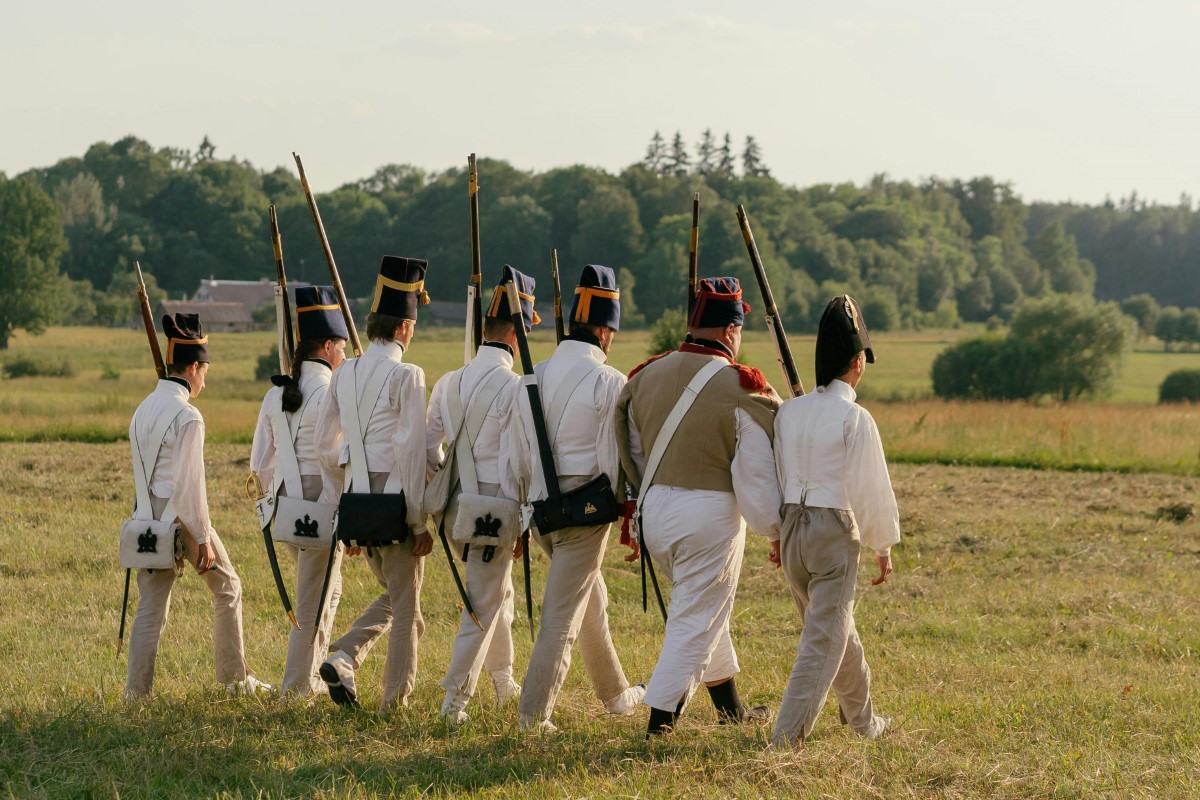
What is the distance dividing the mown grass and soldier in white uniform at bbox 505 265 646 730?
0.38 metres

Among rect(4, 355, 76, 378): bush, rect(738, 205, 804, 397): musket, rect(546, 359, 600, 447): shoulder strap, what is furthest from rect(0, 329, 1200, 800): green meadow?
rect(4, 355, 76, 378): bush

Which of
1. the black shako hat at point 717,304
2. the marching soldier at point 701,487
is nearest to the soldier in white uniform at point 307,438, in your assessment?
the marching soldier at point 701,487

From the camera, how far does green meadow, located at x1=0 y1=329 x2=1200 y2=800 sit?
566 cm

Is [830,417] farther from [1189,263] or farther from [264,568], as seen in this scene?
[1189,263]

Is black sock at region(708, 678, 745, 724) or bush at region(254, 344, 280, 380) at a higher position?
black sock at region(708, 678, 745, 724)

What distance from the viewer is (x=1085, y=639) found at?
957 cm

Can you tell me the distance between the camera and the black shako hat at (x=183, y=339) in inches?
292

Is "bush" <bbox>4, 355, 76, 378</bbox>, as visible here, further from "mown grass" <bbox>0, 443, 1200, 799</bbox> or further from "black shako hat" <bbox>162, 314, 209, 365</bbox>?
"black shako hat" <bbox>162, 314, 209, 365</bbox>

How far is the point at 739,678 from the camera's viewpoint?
8.25m

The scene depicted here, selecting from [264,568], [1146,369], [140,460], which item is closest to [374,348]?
[140,460]

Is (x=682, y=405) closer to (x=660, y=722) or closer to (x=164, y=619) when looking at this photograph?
(x=660, y=722)

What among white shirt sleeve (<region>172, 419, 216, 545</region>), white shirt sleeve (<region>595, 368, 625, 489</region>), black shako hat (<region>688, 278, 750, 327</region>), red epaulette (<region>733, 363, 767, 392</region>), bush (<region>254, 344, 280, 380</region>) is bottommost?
bush (<region>254, 344, 280, 380</region>)

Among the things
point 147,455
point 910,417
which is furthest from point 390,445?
point 910,417

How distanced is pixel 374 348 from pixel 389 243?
9172 cm
